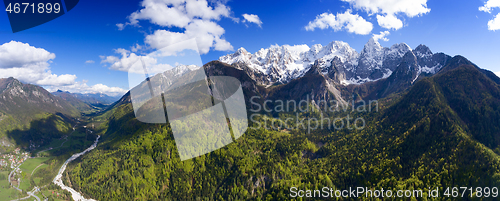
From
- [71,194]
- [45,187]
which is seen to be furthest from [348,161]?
[45,187]

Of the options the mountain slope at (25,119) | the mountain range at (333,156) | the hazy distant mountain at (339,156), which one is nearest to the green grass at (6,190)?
the mountain range at (333,156)

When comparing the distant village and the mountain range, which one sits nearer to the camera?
the mountain range

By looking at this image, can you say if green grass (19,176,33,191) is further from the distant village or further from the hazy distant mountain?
the distant village

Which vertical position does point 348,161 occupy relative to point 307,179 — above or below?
above

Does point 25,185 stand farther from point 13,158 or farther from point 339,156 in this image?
point 339,156

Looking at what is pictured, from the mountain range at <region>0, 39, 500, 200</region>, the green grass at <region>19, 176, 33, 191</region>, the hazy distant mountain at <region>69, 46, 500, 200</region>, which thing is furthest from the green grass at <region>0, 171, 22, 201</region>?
the hazy distant mountain at <region>69, 46, 500, 200</region>

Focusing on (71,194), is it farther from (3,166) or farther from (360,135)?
(360,135)

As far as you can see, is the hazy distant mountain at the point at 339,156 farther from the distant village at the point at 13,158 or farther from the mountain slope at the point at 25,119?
the mountain slope at the point at 25,119

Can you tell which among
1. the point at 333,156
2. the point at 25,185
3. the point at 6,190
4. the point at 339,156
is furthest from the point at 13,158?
the point at 339,156

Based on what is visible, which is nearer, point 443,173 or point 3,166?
point 443,173
